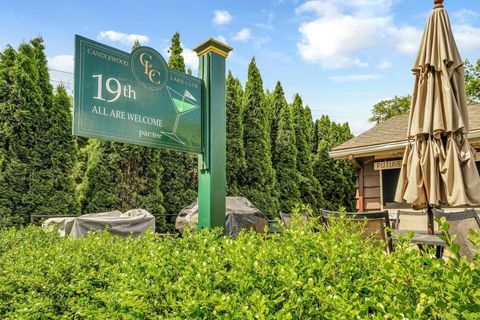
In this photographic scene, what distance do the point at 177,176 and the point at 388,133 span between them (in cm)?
651

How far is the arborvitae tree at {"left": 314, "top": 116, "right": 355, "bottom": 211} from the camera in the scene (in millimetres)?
13839

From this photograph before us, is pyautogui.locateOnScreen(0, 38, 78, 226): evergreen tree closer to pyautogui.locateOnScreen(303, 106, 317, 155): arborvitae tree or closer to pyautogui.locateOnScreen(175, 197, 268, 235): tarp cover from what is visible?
pyautogui.locateOnScreen(175, 197, 268, 235): tarp cover

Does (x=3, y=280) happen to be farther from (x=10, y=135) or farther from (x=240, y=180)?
(x=240, y=180)

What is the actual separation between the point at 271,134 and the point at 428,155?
8766mm

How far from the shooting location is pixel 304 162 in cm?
1307

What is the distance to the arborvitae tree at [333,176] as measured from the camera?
45.4 ft

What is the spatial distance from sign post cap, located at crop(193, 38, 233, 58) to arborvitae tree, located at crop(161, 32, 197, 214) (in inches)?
260

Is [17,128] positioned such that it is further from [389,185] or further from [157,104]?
[389,185]

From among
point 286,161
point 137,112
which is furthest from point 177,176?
point 137,112

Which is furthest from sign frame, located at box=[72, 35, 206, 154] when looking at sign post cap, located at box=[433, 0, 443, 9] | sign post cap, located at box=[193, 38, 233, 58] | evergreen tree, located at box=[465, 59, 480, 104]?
evergreen tree, located at box=[465, 59, 480, 104]

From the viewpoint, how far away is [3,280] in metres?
2.00

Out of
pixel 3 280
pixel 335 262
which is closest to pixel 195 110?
pixel 3 280

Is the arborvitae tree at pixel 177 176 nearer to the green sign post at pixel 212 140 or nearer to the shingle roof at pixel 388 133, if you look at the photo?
the shingle roof at pixel 388 133

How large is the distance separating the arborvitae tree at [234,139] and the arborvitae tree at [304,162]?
3.03m
